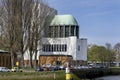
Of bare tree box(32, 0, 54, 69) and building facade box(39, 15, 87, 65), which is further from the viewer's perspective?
building facade box(39, 15, 87, 65)

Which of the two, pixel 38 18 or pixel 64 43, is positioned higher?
pixel 38 18

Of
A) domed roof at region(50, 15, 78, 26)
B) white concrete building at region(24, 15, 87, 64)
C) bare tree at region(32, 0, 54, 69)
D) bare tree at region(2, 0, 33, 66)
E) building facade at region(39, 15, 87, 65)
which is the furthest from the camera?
white concrete building at region(24, 15, 87, 64)

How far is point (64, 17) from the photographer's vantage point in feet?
514

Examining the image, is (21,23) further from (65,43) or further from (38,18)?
(65,43)

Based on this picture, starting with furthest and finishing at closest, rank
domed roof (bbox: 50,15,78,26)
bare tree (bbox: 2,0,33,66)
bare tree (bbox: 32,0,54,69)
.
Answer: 1. domed roof (bbox: 50,15,78,26)
2. bare tree (bbox: 32,0,54,69)
3. bare tree (bbox: 2,0,33,66)

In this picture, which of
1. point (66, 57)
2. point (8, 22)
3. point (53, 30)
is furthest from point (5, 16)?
point (66, 57)

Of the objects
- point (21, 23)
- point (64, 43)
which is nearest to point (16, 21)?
point (21, 23)

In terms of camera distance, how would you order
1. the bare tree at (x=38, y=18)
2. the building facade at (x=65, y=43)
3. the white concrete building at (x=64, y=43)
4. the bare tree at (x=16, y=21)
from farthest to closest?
the white concrete building at (x=64, y=43), the building facade at (x=65, y=43), the bare tree at (x=38, y=18), the bare tree at (x=16, y=21)

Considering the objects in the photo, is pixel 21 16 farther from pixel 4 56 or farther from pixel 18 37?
pixel 4 56

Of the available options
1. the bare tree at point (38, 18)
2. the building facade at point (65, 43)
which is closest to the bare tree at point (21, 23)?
the bare tree at point (38, 18)

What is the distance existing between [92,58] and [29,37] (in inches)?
4066

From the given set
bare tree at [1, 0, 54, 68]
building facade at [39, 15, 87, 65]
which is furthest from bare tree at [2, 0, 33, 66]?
building facade at [39, 15, 87, 65]

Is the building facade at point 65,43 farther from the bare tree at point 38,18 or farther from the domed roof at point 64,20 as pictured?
the bare tree at point 38,18

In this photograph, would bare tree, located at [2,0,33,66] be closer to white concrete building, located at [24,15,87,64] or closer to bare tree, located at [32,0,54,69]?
bare tree, located at [32,0,54,69]
